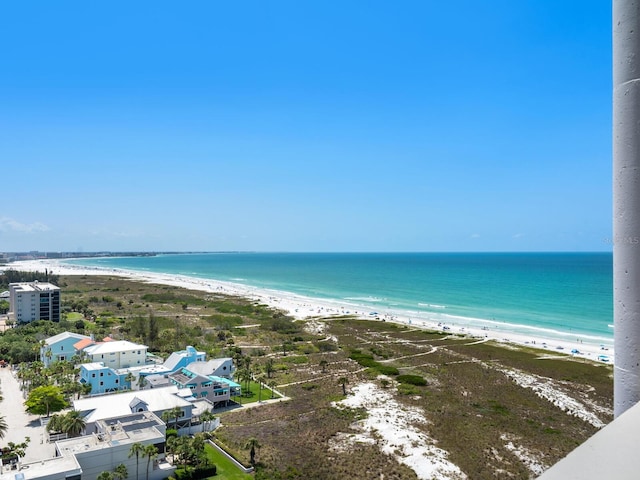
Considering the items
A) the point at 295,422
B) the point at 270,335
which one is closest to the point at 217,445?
the point at 295,422

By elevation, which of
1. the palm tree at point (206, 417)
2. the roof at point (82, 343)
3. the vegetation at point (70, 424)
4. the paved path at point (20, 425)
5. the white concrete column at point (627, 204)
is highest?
the white concrete column at point (627, 204)

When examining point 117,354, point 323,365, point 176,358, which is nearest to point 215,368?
point 176,358

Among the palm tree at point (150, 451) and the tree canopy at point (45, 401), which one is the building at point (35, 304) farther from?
the palm tree at point (150, 451)

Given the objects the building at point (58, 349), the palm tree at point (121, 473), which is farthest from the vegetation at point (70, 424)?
the building at point (58, 349)

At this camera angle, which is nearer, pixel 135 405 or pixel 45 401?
pixel 135 405

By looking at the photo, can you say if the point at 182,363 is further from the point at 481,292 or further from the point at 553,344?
the point at 481,292

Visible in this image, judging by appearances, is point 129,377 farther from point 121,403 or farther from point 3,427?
point 3,427
